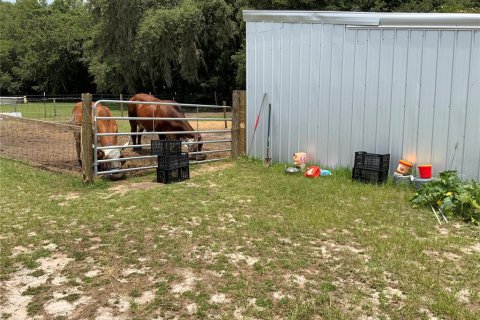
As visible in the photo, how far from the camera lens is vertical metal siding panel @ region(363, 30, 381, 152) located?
720cm

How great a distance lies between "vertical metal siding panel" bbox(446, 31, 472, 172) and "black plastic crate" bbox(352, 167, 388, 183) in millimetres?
987

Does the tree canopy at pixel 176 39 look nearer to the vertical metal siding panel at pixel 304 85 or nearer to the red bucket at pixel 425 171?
the vertical metal siding panel at pixel 304 85

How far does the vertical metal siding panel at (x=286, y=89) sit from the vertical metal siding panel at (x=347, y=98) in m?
1.09

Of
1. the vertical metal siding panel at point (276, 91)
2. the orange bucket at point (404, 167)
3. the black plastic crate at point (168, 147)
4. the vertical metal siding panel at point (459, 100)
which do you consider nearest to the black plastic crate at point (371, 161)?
the orange bucket at point (404, 167)

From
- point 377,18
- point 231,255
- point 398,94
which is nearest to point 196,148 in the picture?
point 398,94

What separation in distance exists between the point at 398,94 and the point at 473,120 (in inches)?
45.8

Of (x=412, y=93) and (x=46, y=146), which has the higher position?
(x=412, y=93)

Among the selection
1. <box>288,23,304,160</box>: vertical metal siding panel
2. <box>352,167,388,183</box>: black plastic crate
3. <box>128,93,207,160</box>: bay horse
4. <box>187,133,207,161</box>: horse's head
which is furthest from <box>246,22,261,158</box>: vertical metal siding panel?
<box>352,167,388,183</box>: black plastic crate

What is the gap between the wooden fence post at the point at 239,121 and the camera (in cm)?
911

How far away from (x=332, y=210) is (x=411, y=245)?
4.24 feet

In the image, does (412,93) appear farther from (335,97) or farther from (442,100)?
(335,97)

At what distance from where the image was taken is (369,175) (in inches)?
270

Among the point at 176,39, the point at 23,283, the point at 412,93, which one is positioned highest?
the point at 176,39

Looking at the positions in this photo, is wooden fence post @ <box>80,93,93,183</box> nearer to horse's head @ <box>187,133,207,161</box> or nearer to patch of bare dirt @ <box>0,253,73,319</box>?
horse's head @ <box>187,133,207,161</box>
